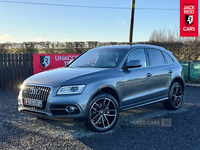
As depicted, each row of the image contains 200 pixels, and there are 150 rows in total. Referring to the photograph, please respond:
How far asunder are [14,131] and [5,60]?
7.51m

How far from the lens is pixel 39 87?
427 cm

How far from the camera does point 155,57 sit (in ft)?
19.9

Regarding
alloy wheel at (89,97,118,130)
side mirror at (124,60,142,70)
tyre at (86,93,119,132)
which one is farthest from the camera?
side mirror at (124,60,142,70)

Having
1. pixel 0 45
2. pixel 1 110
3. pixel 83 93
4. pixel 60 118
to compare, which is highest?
pixel 0 45

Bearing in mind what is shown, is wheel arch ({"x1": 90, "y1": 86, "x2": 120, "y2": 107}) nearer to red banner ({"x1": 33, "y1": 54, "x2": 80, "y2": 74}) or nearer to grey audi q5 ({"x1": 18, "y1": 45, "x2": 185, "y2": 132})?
grey audi q5 ({"x1": 18, "y1": 45, "x2": 185, "y2": 132})

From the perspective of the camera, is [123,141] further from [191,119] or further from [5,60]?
[5,60]

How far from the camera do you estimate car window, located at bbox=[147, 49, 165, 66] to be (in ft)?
19.3

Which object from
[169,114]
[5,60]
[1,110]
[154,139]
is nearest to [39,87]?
[154,139]

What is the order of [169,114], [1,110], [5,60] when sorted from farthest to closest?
[5,60] → [1,110] → [169,114]

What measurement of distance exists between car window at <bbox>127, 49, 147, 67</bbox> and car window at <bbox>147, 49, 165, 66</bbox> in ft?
0.86

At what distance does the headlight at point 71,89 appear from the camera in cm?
410

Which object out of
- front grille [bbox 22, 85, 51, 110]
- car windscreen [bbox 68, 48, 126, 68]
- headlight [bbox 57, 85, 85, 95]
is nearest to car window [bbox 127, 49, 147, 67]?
car windscreen [bbox 68, 48, 126, 68]

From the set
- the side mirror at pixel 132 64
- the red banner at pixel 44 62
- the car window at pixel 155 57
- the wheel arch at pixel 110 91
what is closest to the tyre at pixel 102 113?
the wheel arch at pixel 110 91

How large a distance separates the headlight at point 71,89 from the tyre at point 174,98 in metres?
3.18
